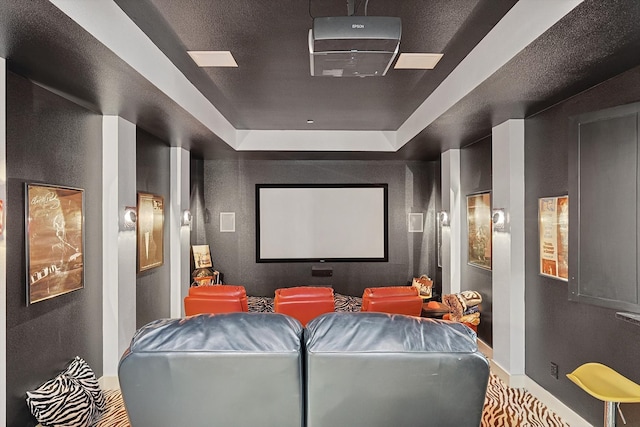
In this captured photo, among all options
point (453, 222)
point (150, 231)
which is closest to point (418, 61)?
point (453, 222)

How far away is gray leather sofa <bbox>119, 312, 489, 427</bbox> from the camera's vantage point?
195 centimetres

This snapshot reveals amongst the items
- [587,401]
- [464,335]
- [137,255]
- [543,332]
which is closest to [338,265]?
[137,255]

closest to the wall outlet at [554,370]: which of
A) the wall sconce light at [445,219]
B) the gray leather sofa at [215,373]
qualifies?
the gray leather sofa at [215,373]

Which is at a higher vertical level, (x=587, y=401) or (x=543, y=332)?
(x=543, y=332)

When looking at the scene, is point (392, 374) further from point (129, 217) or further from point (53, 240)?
point (129, 217)

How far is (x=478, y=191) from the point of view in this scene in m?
6.25

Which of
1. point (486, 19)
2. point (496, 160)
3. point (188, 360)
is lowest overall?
point (188, 360)

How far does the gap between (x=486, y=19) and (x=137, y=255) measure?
4.25 m

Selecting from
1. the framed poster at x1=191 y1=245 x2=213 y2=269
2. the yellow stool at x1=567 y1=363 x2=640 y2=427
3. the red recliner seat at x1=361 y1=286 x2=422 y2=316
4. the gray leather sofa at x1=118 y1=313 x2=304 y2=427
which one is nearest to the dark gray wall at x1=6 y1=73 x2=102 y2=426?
the gray leather sofa at x1=118 y1=313 x2=304 y2=427

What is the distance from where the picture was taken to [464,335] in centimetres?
200

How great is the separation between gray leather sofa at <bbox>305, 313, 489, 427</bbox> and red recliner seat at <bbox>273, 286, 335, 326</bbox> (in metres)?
2.44

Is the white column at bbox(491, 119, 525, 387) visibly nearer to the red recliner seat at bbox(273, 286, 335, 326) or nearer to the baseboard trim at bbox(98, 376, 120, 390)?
the red recliner seat at bbox(273, 286, 335, 326)

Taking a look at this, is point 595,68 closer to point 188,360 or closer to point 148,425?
point 188,360

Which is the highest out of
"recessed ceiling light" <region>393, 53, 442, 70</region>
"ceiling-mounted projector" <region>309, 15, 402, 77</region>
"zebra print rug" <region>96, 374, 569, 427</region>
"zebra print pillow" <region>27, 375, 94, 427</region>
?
"recessed ceiling light" <region>393, 53, 442, 70</region>
